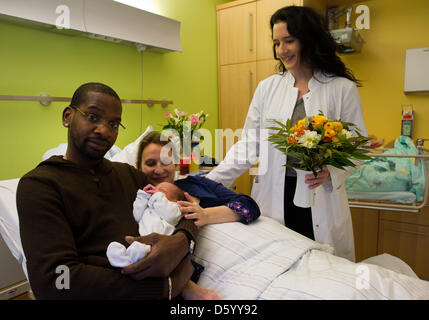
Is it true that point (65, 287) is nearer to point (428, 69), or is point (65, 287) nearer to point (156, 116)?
point (156, 116)

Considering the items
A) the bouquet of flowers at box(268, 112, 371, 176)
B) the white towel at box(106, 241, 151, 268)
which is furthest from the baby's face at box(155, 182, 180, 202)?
the bouquet of flowers at box(268, 112, 371, 176)

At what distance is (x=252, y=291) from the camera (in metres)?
1.08

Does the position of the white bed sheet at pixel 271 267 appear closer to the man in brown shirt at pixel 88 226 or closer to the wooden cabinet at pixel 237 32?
the man in brown shirt at pixel 88 226

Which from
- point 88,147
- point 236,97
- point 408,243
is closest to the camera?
point 88,147

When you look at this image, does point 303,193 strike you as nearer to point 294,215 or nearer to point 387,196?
point 294,215

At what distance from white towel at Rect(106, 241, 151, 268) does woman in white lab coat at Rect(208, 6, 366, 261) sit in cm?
88

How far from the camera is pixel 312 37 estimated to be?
1.69 metres

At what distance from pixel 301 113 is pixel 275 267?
3.04ft

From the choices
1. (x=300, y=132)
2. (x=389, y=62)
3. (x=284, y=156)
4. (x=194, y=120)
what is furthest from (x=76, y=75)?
(x=389, y=62)

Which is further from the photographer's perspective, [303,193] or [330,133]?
[303,193]

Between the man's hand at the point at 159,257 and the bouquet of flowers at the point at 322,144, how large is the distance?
63 centimetres

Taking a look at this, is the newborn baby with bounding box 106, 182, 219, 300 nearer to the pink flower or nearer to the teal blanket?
the pink flower

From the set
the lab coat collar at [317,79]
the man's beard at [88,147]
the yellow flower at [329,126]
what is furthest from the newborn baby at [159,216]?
the lab coat collar at [317,79]

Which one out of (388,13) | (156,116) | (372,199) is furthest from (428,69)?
(156,116)
